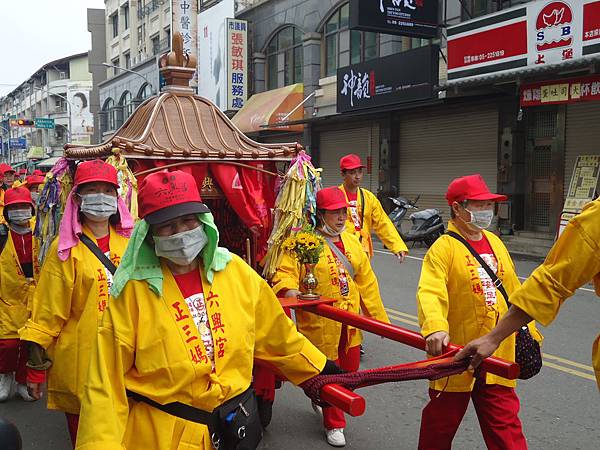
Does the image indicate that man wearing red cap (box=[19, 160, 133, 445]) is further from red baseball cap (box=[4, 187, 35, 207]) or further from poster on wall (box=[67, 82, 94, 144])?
poster on wall (box=[67, 82, 94, 144])

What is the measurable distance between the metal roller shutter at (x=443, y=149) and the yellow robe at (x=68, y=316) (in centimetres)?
1348

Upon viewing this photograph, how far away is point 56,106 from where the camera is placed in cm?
6175

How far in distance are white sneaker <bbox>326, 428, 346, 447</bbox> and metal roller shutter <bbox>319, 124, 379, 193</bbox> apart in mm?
15947

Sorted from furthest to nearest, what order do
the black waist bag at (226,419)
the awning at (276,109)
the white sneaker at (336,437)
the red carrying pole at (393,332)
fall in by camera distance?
1. the awning at (276,109)
2. the white sneaker at (336,437)
3. the red carrying pole at (393,332)
4. the black waist bag at (226,419)

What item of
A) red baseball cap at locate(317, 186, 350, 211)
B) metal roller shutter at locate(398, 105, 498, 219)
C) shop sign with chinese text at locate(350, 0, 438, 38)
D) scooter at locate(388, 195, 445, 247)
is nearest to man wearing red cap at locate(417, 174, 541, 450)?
red baseball cap at locate(317, 186, 350, 211)

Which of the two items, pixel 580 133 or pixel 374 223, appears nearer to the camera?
pixel 374 223

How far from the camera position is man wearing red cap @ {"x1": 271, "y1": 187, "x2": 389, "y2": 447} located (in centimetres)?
451

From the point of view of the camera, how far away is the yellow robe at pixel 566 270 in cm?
232

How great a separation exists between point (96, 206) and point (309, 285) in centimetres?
152

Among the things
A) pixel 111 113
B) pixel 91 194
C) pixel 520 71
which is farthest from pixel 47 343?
→ pixel 111 113

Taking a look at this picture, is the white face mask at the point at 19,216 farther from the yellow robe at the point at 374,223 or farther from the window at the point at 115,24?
the window at the point at 115,24

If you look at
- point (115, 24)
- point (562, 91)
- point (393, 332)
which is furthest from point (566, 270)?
point (115, 24)

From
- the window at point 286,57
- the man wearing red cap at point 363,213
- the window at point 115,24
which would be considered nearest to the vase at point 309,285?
the man wearing red cap at point 363,213

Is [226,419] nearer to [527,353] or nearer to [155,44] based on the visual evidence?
[527,353]
